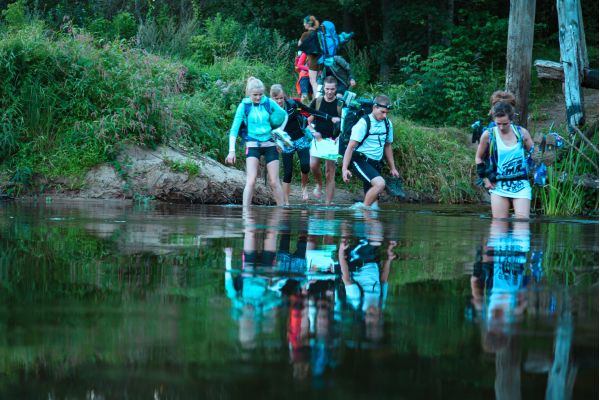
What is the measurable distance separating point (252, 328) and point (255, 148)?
10.0 metres

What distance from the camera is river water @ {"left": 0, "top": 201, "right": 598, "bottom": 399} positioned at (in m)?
2.81

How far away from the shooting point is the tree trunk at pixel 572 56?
48.7 feet

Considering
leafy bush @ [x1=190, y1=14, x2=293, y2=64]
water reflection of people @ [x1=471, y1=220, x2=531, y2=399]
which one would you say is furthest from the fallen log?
leafy bush @ [x1=190, y1=14, x2=293, y2=64]

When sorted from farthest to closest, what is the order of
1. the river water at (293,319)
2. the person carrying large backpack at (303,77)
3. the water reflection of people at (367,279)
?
the person carrying large backpack at (303,77)
the water reflection of people at (367,279)
the river water at (293,319)

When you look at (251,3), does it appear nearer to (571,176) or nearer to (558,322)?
(571,176)

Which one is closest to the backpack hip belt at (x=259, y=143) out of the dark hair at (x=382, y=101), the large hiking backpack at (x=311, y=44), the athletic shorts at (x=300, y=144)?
the dark hair at (x=382, y=101)

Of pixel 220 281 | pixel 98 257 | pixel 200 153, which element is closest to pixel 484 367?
pixel 220 281

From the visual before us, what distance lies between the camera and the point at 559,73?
1518 cm

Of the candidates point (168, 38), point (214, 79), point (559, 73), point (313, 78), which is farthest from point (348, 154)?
point (168, 38)

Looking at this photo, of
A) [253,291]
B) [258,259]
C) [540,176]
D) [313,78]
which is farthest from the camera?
[313,78]

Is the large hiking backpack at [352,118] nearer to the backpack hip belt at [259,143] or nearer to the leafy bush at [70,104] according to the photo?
the backpack hip belt at [259,143]

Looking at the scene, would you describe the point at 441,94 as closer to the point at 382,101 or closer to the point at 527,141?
the point at 382,101

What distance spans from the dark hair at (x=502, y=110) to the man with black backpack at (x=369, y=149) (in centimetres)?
349

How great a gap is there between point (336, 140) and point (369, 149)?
6.92 feet
